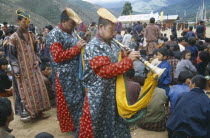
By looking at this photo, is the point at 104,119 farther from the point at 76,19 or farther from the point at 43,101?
the point at 43,101

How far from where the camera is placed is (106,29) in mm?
2730

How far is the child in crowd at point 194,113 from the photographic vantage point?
3.17 meters

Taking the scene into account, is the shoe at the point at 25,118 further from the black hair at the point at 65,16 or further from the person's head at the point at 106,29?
the person's head at the point at 106,29

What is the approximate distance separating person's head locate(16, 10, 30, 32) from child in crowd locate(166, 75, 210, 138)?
3031 mm

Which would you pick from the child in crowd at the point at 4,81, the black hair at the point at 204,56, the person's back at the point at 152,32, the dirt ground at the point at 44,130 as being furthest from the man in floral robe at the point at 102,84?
the person's back at the point at 152,32

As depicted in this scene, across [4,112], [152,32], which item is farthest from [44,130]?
[152,32]

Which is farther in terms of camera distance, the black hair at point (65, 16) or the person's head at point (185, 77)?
the person's head at point (185, 77)

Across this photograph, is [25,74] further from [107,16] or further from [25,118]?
[107,16]

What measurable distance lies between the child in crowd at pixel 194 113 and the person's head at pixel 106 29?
1.45 meters

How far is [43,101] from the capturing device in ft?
15.2

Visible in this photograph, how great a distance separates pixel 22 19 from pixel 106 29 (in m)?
2.20

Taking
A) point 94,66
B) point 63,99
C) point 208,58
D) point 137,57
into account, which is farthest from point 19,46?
point 208,58

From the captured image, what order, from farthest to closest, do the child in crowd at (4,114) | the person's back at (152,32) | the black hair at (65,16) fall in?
the person's back at (152,32) → the black hair at (65,16) → the child in crowd at (4,114)

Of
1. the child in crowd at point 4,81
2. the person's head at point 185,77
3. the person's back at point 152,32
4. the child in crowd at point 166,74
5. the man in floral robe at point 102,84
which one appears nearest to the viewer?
the man in floral robe at point 102,84
